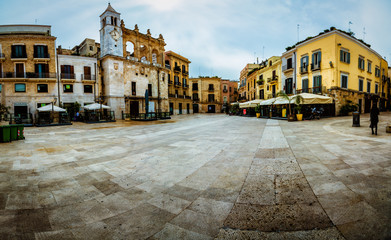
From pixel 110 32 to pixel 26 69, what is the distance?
12112 millimetres

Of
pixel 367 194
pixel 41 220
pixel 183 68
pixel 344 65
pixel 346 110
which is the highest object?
pixel 183 68

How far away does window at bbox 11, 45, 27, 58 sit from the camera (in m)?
23.1

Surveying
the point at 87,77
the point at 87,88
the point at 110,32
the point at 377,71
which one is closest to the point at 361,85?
the point at 377,71

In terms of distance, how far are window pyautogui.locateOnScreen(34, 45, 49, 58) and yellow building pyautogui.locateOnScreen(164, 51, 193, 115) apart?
19669mm

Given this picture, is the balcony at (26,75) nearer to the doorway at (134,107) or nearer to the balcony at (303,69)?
the doorway at (134,107)

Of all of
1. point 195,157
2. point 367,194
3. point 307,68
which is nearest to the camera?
point 367,194

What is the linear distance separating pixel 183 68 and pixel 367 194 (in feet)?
142

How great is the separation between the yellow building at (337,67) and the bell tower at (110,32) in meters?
25.3

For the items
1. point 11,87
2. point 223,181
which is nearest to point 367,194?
point 223,181

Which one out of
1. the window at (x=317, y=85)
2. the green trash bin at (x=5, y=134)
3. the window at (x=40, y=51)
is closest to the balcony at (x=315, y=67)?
the window at (x=317, y=85)

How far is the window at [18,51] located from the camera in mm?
23097

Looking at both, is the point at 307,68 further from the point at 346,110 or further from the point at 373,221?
the point at 373,221

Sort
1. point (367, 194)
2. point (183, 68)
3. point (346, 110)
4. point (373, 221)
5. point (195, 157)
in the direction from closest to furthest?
1. point (373, 221)
2. point (367, 194)
3. point (195, 157)
4. point (346, 110)
5. point (183, 68)

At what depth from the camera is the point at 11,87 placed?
22.8 m
